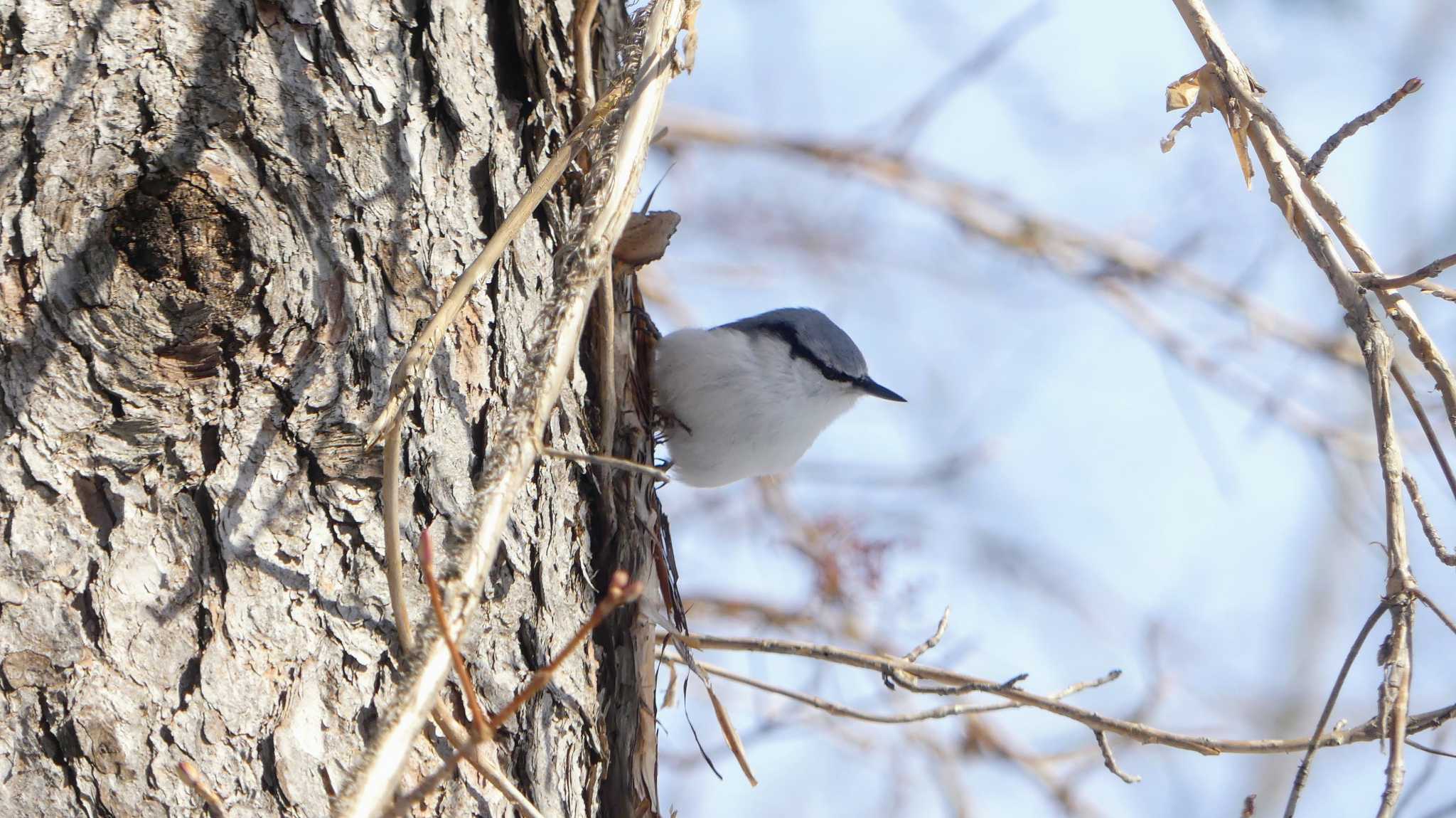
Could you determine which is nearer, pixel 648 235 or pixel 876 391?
pixel 648 235

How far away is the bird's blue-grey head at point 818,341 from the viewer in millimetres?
3309

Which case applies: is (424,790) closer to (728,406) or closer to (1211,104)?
(1211,104)

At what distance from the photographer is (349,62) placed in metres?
1.67

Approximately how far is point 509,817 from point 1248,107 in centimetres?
144

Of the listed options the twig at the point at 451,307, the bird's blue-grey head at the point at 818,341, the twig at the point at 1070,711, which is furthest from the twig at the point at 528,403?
the bird's blue-grey head at the point at 818,341

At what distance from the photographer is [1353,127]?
142 cm

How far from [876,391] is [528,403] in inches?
92.7

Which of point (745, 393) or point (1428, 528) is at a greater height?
point (745, 393)

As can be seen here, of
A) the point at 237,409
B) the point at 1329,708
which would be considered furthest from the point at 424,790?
the point at 1329,708

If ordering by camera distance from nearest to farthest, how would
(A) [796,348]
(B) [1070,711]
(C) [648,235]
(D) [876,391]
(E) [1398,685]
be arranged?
(E) [1398,685] → (B) [1070,711] → (C) [648,235] → (A) [796,348] → (D) [876,391]

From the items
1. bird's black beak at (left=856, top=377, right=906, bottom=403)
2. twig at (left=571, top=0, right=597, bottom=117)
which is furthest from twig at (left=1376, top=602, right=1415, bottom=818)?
bird's black beak at (left=856, top=377, right=906, bottom=403)

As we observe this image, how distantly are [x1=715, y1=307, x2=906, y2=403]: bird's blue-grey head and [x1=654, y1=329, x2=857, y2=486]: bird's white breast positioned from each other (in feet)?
0.44

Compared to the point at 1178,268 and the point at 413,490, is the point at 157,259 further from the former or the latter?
the point at 1178,268

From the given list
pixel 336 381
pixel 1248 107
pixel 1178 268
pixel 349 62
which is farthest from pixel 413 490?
pixel 1178 268
